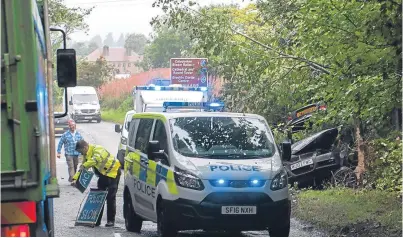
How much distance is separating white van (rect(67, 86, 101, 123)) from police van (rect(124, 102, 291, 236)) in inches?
1770

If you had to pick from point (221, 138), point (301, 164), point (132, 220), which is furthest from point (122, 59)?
point (221, 138)

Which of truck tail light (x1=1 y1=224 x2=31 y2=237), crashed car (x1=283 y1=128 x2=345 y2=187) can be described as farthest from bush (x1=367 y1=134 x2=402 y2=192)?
truck tail light (x1=1 y1=224 x2=31 y2=237)

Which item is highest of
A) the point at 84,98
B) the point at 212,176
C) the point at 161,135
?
the point at 161,135

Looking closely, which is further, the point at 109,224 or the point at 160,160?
the point at 109,224

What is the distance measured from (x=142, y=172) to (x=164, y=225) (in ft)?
5.24

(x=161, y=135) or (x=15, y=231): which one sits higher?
(x=15, y=231)

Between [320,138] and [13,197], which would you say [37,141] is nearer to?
[13,197]

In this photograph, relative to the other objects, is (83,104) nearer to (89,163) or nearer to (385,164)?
(385,164)

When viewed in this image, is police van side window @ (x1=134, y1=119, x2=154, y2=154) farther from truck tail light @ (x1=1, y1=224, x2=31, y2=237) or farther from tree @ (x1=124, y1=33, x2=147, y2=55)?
tree @ (x1=124, y1=33, x2=147, y2=55)

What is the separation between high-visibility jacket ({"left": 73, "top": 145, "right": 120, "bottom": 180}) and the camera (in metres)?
13.9

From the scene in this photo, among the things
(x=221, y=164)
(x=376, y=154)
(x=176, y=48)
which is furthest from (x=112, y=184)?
(x=176, y=48)

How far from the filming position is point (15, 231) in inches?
261

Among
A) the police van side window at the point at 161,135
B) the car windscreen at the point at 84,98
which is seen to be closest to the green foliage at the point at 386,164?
the police van side window at the point at 161,135

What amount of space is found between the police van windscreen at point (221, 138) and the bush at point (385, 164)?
2725mm
